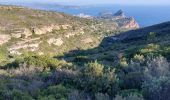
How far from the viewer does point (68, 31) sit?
373ft

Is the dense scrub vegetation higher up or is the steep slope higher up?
the dense scrub vegetation

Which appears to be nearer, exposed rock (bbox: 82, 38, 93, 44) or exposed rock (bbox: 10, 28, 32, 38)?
exposed rock (bbox: 10, 28, 32, 38)

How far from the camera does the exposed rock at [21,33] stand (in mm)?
100031

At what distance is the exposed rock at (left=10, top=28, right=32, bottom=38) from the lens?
100 m

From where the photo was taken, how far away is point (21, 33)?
101688 millimetres

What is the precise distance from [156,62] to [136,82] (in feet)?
10.2

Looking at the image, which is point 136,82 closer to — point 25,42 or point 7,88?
point 7,88

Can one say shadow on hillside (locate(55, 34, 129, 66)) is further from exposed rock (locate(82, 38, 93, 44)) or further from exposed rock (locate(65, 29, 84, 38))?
exposed rock (locate(82, 38, 93, 44))

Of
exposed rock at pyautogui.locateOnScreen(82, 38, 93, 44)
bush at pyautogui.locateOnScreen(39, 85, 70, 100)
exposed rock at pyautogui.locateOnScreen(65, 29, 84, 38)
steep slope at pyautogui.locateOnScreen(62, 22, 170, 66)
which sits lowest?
exposed rock at pyautogui.locateOnScreen(82, 38, 93, 44)

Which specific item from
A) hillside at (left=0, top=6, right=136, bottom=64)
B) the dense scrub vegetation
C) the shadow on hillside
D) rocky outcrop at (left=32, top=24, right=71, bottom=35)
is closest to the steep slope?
the shadow on hillside

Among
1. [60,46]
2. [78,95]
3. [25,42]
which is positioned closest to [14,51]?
[25,42]

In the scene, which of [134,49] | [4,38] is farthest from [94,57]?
[4,38]

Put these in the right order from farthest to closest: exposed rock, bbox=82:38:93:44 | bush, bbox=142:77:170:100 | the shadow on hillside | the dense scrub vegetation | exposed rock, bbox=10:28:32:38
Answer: exposed rock, bbox=82:38:93:44 → exposed rock, bbox=10:28:32:38 → the shadow on hillside → the dense scrub vegetation → bush, bbox=142:77:170:100

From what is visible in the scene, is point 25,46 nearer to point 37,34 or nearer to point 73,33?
point 37,34
